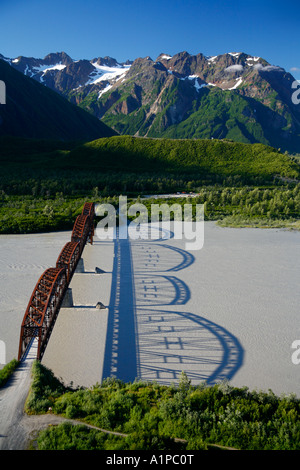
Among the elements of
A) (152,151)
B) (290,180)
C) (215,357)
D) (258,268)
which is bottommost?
(215,357)

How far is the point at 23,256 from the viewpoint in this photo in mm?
33969

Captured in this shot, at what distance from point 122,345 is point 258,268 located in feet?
59.5

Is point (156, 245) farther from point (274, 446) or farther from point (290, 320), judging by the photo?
point (274, 446)

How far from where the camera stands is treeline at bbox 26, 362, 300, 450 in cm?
1019

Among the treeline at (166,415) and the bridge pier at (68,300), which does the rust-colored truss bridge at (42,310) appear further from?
the treeline at (166,415)

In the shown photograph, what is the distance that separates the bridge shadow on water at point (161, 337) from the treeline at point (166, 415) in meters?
1.85

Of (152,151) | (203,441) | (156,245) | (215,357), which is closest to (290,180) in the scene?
(152,151)

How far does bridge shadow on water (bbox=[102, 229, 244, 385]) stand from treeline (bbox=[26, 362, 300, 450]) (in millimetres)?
1849
